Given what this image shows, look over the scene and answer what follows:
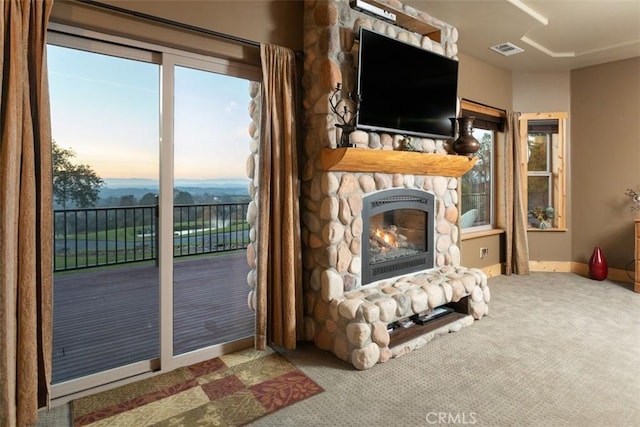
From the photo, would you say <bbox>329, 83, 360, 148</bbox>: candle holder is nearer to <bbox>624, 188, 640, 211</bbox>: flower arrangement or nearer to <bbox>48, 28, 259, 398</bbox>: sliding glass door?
<bbox>48, 28, 259, 398</bbox>: sliding glass door

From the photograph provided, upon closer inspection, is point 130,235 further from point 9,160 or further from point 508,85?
point 508,85

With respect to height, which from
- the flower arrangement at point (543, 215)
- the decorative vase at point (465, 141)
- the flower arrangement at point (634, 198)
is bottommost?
the flower arrangement at point (543, 215)

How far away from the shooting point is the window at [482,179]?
185 inches

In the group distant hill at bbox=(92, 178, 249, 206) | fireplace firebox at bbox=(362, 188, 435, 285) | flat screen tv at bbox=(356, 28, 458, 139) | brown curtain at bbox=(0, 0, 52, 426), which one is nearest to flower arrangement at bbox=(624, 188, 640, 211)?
flat screen tv at bbox=(356, 28, 458, 139)

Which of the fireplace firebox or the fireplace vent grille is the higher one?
the fireplace firebox

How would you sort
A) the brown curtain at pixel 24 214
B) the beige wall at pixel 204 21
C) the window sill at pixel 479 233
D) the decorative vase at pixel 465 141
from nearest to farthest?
1. the brown curtain at pixel 24 214
2. the beige wall at pixel 204 21
3. the decorative vase at pixel 465 141
4. the window sill at pixel 479 233

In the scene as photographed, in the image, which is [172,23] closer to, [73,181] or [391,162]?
[391,162]

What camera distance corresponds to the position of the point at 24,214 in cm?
172

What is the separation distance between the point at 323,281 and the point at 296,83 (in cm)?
149

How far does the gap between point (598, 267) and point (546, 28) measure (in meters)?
2.96

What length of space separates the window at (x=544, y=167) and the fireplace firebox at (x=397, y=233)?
8.84 ft

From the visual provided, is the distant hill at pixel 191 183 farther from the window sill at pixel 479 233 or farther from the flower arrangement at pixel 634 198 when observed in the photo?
the flower arrangement at pixel 634 198

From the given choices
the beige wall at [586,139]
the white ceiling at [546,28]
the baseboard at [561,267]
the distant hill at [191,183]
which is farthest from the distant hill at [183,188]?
the baseboard at [561,267]

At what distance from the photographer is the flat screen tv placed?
2.71 meters
